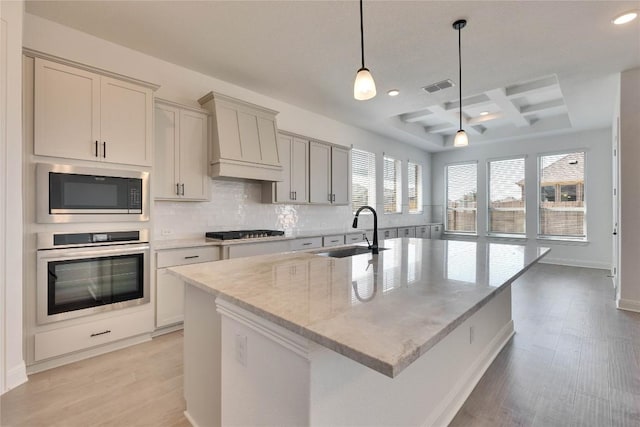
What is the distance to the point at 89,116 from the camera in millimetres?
2564

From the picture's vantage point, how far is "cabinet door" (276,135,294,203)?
4.29m


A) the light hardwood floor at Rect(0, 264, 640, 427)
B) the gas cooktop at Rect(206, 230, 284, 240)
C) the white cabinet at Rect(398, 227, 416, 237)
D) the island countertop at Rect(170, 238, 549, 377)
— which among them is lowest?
the light hardwood floor at Rect(0, 264, 640, 427)

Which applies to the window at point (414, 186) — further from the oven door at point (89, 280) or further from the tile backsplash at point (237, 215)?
the oven door at point (89, 280)

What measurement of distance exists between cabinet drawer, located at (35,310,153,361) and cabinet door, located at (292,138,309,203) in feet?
8.05

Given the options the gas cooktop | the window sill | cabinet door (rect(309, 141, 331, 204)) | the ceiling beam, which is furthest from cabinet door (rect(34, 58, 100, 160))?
the window sill

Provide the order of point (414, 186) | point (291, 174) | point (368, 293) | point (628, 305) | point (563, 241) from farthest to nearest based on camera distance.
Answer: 1. point (414, 186)
2. point (563, 241)
3. point (291, 174)
4. point (628, 305)
5. point (368, 293)

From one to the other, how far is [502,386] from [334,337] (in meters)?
2.01

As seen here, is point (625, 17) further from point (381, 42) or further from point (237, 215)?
point (237, 215)

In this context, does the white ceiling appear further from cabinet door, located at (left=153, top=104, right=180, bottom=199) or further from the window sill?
the window sill

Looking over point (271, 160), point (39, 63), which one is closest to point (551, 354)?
point (271, 160)

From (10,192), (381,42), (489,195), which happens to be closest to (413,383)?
(10,192)

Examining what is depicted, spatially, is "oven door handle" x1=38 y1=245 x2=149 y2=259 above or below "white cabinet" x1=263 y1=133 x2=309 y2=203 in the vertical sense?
below

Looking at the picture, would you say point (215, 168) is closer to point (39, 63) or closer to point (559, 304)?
point (39, 63)

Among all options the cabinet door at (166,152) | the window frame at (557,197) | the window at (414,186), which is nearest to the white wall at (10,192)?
the cabinet door at (166,152)
